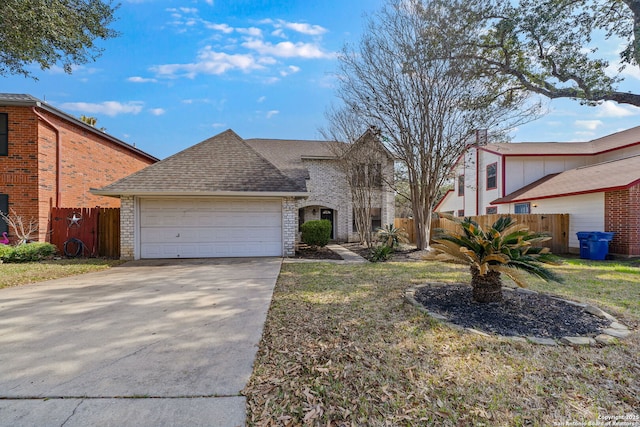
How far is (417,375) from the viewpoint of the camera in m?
2.55

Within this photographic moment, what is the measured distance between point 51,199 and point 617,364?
49.3 ft

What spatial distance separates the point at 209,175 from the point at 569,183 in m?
15.7

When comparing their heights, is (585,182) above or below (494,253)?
above

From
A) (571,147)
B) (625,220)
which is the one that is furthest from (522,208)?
(571,147)

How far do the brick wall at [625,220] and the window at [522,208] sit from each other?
4211mm

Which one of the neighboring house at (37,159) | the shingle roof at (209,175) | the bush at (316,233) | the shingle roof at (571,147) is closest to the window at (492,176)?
the shingle roof at (571,147)

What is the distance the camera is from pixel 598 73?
7.84 m

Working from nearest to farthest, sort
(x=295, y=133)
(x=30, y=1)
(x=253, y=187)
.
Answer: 1. (x=30, y=1)
2. (x=253, y=187)
3. (x=295, y=133)

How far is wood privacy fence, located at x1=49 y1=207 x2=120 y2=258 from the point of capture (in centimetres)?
1020

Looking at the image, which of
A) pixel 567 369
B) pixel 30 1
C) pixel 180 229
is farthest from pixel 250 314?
pixel 30 1

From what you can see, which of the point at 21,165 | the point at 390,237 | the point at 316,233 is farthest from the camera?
the point at 390,237

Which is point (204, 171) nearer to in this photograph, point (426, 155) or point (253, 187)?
point (253, 187)

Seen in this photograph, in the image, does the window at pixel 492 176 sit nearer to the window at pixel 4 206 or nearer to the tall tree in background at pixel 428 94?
the tall tree in background at pixel 428 94

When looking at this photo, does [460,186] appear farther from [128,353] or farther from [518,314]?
[128,353]
